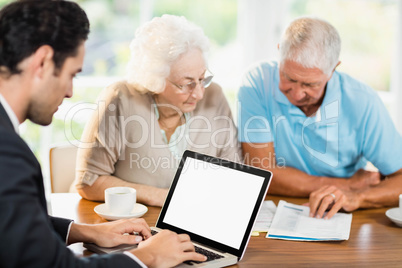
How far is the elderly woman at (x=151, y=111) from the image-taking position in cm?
198

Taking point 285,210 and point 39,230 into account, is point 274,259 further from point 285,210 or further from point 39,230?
point 39,230

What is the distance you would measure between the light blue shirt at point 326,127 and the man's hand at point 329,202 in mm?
407

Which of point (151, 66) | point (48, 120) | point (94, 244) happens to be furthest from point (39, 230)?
point (151, 66)

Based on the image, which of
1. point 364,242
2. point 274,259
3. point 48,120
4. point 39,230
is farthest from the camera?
point 364,242

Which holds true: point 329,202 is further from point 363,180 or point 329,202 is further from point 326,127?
point 326,127

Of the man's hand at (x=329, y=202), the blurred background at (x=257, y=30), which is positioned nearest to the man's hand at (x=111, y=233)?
the man's hand at (x=329, y=202)

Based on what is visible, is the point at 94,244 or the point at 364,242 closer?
the point at 94,244

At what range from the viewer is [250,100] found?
224 centimetres

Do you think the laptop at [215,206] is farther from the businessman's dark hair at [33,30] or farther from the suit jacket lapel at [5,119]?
the businessman's dark hair at [33,30]

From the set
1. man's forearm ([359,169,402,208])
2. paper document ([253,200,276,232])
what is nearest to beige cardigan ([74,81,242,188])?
paper document ([253,200,276,232])

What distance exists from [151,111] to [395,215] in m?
1.06

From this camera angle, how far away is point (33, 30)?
3.44 ft

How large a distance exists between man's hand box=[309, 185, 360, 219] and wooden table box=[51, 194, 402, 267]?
0.06m

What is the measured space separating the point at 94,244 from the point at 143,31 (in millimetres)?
1007
